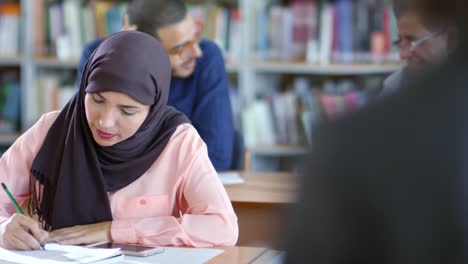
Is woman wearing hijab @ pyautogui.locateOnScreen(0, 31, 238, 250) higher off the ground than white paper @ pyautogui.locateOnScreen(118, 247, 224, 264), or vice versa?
woman wearing hijab @ pyautogui.locateOnScreen(0, 31, 238, 250)

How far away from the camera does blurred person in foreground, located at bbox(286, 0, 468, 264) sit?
611mm

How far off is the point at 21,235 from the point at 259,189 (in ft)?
3.70

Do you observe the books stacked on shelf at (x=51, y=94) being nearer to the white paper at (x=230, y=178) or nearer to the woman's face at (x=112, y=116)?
the white paper at (x=230, y=178)

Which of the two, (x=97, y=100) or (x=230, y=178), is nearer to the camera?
(x=97, y=100)

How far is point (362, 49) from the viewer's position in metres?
3.99

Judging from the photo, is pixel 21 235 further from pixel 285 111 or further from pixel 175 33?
pixel 285 111

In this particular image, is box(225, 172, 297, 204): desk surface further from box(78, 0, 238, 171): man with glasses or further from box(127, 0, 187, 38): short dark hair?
box(127, 0, 187, 38): short dark hair

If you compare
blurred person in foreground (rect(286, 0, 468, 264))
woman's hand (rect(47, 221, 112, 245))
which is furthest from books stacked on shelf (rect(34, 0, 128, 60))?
blurred person in foreground (rect(286, 0, 468, 264))

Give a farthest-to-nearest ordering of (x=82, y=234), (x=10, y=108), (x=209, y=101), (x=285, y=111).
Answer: (x=10, y=108), (x=285, y=111), (x=209, y=101), (x=82, y=234)

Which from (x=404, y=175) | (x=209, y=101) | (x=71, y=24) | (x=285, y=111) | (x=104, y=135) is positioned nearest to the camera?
(x=404, y=175)

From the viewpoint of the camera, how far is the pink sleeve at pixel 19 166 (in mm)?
2037

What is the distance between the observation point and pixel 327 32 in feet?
13.1

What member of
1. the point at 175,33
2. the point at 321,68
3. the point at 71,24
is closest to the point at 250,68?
the point at 321,68

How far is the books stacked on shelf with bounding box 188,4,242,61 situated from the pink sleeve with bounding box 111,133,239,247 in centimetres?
215
